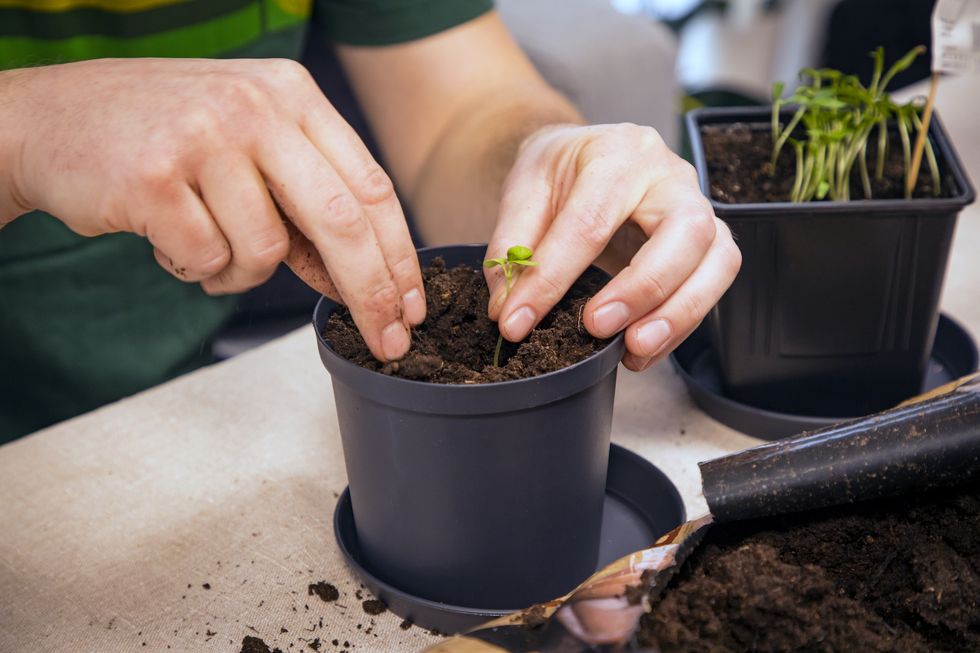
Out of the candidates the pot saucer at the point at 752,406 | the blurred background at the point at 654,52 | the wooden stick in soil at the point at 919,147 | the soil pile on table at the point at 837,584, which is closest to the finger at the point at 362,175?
the soil pile on table at the point at 837,584

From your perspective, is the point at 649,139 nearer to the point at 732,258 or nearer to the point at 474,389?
the point at 732,258

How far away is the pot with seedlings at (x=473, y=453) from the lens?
0.62 m

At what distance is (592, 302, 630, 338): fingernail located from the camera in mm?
690

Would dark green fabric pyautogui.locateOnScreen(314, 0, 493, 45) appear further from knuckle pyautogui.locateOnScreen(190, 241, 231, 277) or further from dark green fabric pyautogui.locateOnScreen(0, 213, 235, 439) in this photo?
knuckle pyautogui.locateOnScreen(190, 241, 231, 277)

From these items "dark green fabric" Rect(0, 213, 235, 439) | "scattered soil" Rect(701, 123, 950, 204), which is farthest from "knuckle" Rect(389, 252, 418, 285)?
"dark green fabric" Rect(0, 213, 235, 439)

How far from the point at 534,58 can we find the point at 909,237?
1112 millimetres

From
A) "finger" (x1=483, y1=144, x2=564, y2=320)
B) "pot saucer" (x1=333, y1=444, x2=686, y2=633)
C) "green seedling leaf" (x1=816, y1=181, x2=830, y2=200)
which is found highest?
"finger" (x1=483, y1=144, x2=564, y2=320)

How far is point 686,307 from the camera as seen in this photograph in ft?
2.51

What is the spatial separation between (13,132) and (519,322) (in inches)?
16.5

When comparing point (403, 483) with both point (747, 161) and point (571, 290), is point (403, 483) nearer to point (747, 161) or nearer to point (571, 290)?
point (571, 290)

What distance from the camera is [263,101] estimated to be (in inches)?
25.6

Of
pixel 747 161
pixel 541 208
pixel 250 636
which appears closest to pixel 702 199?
pixel 541 208

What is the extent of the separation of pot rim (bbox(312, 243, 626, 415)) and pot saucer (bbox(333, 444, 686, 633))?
18 cm

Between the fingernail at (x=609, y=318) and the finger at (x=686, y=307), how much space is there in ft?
0.08
